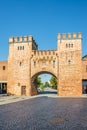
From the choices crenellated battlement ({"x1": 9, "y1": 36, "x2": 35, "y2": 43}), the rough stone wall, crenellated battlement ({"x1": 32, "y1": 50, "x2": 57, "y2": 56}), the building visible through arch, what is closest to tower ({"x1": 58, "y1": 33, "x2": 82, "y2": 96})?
the building visible through arch

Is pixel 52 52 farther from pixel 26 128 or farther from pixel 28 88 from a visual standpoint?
pixel 26 128

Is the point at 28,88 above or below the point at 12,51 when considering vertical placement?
below

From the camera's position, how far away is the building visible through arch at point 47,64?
138ft

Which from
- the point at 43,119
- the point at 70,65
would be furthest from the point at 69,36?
the point at 43,119

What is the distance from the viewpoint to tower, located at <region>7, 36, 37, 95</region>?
43.5 metres

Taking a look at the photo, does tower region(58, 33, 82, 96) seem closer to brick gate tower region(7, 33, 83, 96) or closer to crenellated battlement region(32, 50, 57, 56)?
brick gate tower region(7, 33, 83, 96)

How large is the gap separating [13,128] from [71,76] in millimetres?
32324

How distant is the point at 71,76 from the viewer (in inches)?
1651

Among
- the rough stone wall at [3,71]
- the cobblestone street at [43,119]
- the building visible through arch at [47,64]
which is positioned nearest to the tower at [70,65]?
the building visible through arch at [47,64]

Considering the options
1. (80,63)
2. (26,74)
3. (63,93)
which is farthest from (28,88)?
(80,63)

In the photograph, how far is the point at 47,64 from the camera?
43.6m

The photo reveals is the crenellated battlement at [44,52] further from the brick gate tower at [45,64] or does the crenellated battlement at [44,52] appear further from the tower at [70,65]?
the tower at [70,65]

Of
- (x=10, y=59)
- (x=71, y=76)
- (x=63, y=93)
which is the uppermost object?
(x=10, y=59)

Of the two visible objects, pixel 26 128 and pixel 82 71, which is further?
pixel 82 71
